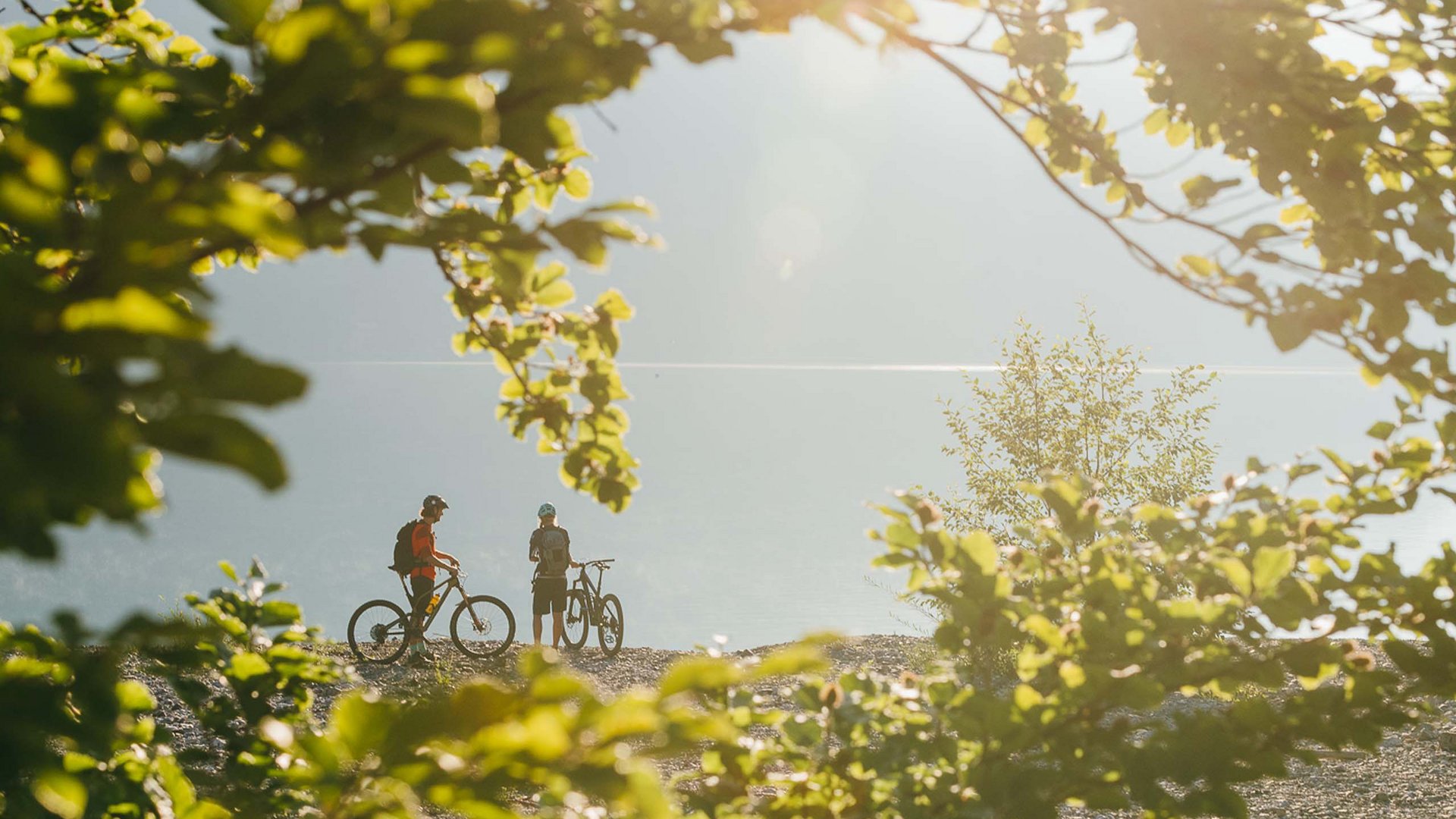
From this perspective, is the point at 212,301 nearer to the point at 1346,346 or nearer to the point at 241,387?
the point at 241,387

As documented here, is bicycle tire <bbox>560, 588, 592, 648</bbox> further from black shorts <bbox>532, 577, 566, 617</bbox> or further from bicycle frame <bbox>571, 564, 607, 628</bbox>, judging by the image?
black shorts <bbox>532, 577, 566, 617</bbox>

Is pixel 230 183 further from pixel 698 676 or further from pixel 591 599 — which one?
pixel 591 599

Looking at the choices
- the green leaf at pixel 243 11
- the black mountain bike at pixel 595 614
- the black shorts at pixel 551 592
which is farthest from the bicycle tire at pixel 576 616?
the green leaf at pixel 243 11

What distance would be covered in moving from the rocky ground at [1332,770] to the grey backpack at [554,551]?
1292 mm

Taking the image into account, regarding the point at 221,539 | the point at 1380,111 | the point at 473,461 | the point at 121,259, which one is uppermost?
the point at 473,461

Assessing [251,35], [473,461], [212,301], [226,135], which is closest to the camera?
[212,301]

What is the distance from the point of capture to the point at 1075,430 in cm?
1420

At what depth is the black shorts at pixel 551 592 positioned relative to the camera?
42.5 ft

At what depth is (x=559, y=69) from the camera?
1.06 meters

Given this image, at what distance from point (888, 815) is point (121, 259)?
1796 millimetres

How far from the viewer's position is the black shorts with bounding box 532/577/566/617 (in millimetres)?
12961

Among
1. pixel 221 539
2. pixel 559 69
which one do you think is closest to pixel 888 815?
pixel 559 69

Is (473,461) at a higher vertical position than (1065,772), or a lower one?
higher

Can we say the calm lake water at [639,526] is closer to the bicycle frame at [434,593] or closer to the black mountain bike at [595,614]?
the black mountain bike at [595,614]
